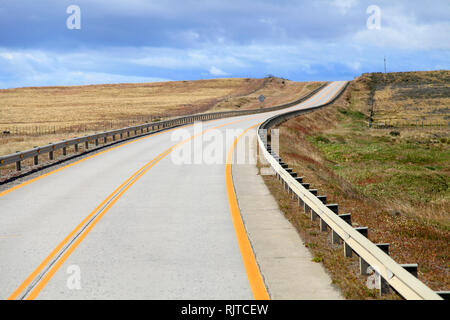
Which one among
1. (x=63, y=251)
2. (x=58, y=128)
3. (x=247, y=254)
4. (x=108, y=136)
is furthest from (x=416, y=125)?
(x=63, y=251)

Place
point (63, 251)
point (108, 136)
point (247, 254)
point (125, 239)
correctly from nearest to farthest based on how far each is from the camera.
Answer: point (247, 254)
point (63, 251)
point (125, 239)
point (108, 136)

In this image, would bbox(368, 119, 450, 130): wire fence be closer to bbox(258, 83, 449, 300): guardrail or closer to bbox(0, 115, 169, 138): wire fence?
bbox(0, 115, 169, 138): wire fence

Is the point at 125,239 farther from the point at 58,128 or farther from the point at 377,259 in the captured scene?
the point at 58,128

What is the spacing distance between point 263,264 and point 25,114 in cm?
7231

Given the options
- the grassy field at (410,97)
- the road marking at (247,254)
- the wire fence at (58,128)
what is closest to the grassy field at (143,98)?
the wire fence at (58,128)

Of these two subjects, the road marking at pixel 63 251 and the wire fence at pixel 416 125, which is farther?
the wire fence at pixel 416 125

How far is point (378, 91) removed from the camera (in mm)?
97250

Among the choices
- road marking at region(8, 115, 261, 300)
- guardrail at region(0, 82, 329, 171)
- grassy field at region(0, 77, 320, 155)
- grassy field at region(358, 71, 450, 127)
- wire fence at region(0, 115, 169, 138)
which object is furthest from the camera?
grassy field at region(0, 77, 320, 155)

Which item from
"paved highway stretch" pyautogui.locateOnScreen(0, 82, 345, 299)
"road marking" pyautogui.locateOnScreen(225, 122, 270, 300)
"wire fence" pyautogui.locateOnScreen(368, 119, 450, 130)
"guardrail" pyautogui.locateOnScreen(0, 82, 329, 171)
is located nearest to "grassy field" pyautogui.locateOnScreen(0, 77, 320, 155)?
"guardrail" pyautogui.locateOnScreen(0, 82, 329, 171)

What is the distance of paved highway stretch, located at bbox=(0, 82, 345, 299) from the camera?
247 inches

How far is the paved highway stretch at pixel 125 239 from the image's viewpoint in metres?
6.28

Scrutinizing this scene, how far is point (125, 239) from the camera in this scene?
8.59 metres

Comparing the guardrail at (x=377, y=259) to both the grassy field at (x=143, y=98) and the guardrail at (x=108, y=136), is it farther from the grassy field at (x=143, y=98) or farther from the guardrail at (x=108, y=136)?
the grassy field at (x=143, y=98)

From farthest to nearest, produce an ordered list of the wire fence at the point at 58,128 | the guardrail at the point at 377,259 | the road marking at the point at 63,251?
the wire fence at the point at 58,128 < the road marking at the point at 63,251 < the guardrail at the point at 377,259
